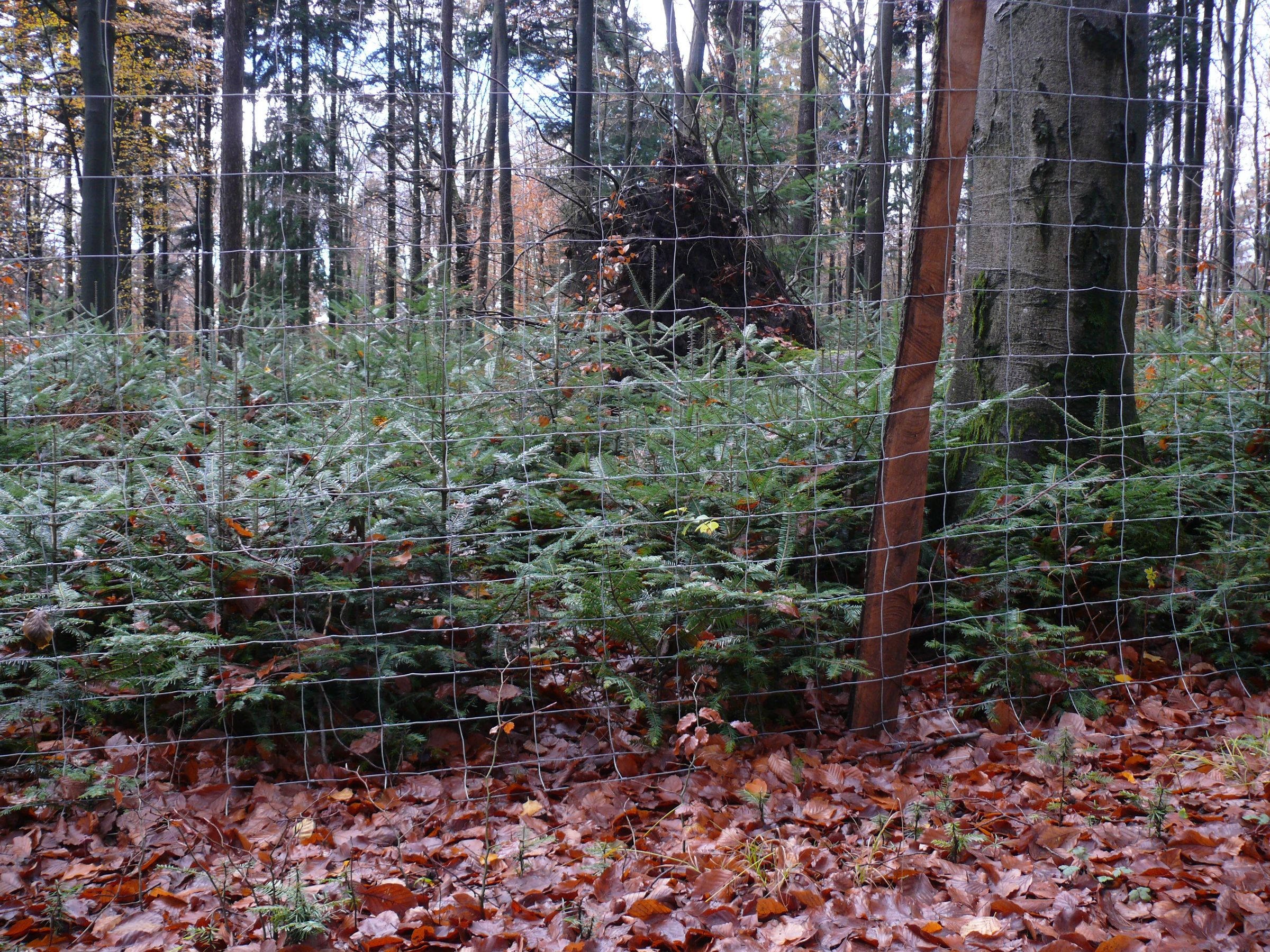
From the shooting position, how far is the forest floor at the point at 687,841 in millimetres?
2059

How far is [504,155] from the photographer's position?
1642 centimetres

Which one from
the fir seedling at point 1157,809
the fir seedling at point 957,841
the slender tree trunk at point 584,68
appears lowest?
the fir seedling at point 957,841

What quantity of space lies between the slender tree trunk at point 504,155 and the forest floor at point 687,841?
82.0 inches

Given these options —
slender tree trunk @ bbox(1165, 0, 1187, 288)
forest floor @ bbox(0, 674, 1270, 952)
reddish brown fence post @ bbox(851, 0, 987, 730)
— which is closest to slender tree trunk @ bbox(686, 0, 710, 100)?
slender tree trunk @ bbox(1165, 0, 1187, 288)

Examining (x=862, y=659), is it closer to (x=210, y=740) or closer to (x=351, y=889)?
(x=351, y=889)

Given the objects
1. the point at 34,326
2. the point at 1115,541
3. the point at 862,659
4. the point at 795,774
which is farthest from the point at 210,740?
the point at 34,326

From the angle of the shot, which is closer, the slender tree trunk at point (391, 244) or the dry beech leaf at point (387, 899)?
the dry beech leaf at point (387, 899)

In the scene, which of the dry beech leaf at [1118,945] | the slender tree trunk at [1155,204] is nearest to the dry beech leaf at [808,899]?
the dry beech leaf at [1118,945]

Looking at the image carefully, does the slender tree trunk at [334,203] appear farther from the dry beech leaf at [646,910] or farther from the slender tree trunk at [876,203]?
the slender tree trunk at [876,203]

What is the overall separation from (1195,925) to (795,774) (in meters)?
1.16

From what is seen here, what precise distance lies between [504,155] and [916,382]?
1538 cm

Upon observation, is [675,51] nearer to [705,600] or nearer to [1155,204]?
[1155,204]

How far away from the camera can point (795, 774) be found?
9.17 ft

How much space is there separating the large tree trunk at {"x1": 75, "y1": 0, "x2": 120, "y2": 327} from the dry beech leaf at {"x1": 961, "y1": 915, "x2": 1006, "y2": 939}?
9.07m
